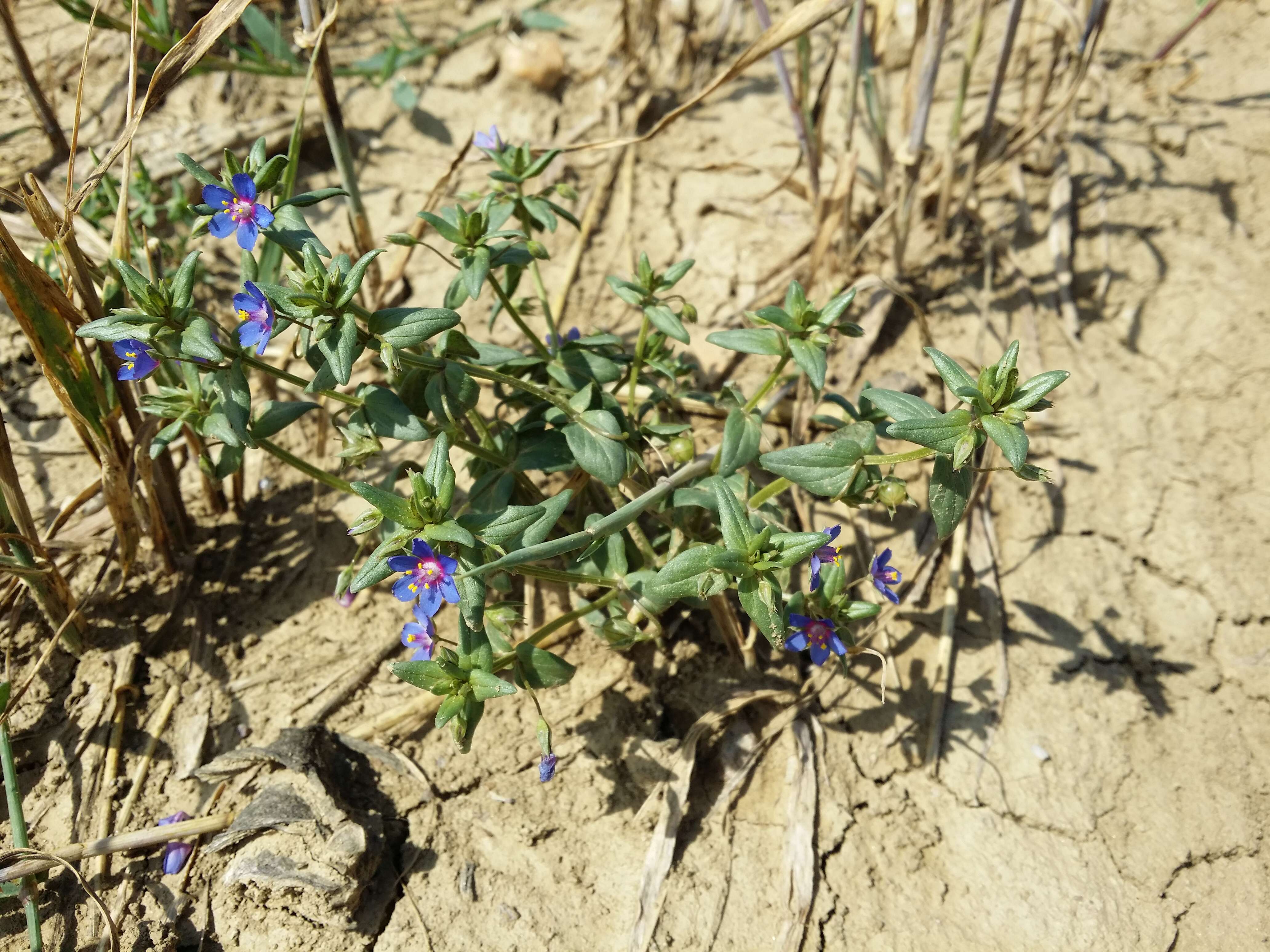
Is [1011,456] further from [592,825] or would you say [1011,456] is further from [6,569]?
[6,569]

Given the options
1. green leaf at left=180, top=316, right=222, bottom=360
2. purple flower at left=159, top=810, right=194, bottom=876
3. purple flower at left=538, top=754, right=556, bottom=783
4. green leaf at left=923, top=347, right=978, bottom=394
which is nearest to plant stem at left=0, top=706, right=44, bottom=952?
purple flower at left=159, top=810, right=194, bottom=876

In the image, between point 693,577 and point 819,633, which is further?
point 819,633

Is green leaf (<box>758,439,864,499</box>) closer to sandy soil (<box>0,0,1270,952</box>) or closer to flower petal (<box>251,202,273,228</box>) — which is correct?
sandy soil (<box>0,0,1270,952</box>)

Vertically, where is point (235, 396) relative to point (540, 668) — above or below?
above

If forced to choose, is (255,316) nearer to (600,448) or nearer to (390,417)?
(390,417)

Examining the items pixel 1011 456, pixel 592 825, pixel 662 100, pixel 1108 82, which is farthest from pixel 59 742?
pixel 1108 82

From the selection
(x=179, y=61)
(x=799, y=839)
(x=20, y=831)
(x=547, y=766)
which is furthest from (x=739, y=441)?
(x=20, y=831)

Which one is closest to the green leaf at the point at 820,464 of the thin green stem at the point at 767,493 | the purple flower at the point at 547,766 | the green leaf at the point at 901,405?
the green leaf at the point at 901,405
